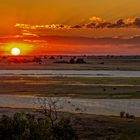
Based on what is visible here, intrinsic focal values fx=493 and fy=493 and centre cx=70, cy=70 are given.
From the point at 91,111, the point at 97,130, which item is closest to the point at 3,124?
the point at 97,130

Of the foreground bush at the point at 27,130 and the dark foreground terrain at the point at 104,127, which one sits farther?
the dark foreground terrain at the point at 104,127

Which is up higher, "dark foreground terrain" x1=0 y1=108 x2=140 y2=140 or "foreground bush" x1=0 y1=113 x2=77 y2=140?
"foreground bush" x1=0 y1=113 x2=77 y2=140

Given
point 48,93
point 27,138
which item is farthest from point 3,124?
point 48,93

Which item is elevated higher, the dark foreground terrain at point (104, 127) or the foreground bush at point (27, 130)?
the foreground bush at point (27, 130)

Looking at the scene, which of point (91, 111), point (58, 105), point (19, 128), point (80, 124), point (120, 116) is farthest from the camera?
point (58, 105)

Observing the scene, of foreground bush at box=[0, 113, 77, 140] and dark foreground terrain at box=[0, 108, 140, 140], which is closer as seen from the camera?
foreground bush at box=[0, 113, 77, 140]

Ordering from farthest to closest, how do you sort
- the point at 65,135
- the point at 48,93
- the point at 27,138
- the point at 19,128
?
the point at 48,93, the point at 65,135, the point at 19,128, the point at 27,138

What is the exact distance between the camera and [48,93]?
169 feet

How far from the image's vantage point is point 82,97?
157 ft

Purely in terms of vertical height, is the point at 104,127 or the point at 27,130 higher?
the point at 27,130

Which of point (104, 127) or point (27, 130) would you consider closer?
point (27, 130)

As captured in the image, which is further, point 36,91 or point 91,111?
→ point 36,91

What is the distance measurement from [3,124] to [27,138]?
2.32 m

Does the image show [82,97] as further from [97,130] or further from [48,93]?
[97,130]
